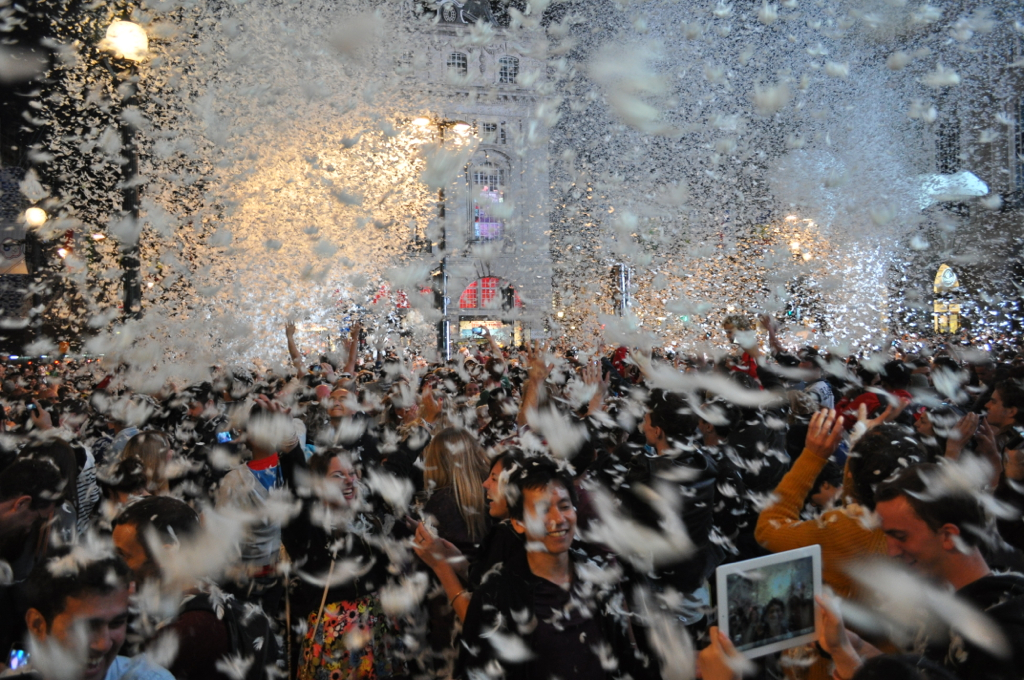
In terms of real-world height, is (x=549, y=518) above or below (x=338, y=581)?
above

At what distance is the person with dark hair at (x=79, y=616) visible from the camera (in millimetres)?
1889

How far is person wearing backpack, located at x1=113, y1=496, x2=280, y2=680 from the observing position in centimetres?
228

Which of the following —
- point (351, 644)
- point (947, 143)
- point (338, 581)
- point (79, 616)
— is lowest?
point (351, 644)

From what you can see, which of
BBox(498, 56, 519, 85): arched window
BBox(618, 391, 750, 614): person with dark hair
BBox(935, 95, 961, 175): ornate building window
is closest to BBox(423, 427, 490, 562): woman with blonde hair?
BBox(618, 391, 750, 614): person with dark hair

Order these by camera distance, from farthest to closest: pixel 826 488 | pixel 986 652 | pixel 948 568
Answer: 1. pixel 826 488
2. pixel 948 568
3. pixel 986 652

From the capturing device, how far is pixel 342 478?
147 inches

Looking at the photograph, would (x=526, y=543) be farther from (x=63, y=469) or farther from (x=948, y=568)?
(x=63, y=469)

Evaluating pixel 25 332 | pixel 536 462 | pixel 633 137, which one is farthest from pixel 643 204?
pixel 536 462

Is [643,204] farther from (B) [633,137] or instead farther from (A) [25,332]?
(A) [25,332]

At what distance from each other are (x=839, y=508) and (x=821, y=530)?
25 cm

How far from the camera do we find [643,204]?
22.0m

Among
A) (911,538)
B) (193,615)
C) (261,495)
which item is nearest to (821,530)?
(911,538)

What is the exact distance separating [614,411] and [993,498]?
3.47 metres

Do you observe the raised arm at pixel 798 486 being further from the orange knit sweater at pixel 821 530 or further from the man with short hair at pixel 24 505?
the man with short hair at pixel 24 505
